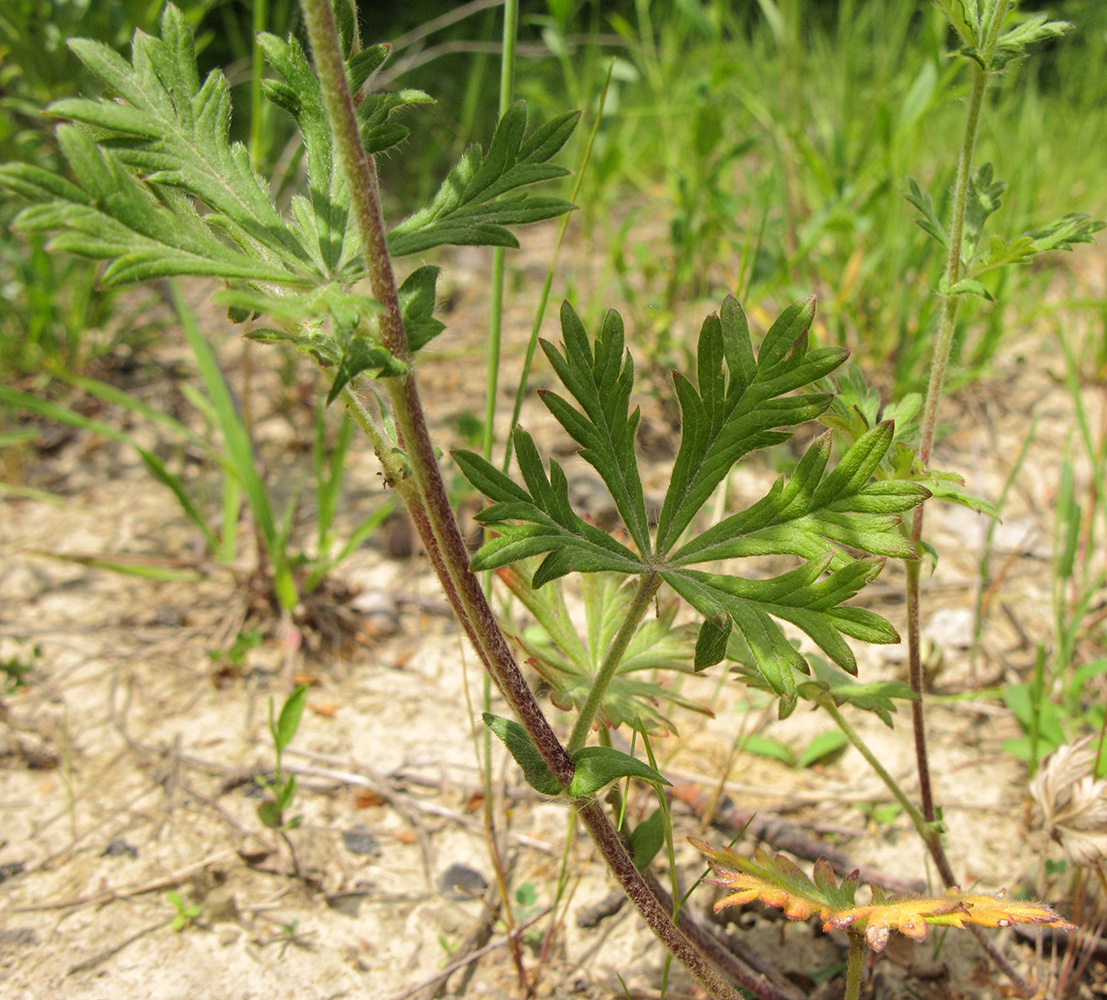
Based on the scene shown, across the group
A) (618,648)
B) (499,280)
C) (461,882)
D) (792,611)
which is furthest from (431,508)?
(461,882)

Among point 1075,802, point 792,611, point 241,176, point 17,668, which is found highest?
point 241,176

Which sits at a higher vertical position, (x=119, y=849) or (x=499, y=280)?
(x=499, y=280)

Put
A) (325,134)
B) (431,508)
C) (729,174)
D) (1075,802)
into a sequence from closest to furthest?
(431,508), (325,134), (1075,802), (729,174)

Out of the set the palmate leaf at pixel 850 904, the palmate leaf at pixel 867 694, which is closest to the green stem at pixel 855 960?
the palmate leaf at pixel 850 904

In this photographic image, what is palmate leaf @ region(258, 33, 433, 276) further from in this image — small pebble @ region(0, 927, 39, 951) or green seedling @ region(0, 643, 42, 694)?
green seedling @ region(0, 643, 42, 694)

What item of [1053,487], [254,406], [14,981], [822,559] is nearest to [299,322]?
[822,559]

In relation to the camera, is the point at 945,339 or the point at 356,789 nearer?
the point at 945,339

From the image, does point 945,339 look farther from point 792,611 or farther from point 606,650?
point 606,650
